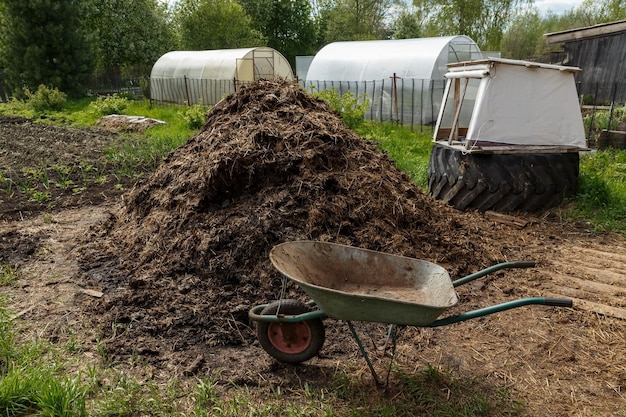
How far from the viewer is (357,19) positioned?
1406 inches

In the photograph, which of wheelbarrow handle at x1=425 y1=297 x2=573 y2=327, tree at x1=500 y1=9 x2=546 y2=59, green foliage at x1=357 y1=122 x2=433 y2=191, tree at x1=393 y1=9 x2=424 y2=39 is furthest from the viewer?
tree at x1=393 y1=9 x2=424 y2=39

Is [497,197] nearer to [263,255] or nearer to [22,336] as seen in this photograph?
[263,255]

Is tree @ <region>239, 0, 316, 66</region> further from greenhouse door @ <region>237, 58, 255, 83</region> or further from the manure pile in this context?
the manure pile

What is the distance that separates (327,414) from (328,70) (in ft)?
42.7

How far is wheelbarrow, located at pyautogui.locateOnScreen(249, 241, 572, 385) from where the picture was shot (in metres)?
2.30

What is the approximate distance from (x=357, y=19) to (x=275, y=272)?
3588cm

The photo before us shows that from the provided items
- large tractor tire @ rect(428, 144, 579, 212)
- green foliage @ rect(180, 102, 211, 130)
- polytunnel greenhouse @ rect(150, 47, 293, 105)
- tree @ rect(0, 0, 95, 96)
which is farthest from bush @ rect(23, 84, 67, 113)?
large tractor tire @ rect(428, 144, 579, 212)

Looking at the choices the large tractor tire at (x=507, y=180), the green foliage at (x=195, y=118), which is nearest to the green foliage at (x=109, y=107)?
the green foliage at (x=195, y=118)

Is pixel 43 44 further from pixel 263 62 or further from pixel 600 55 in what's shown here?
pixel 600 55

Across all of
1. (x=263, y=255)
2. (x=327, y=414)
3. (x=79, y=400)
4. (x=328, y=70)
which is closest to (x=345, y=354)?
(x=327, y=414)

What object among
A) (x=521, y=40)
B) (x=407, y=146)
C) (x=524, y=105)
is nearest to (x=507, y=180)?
(x=524, y=105)

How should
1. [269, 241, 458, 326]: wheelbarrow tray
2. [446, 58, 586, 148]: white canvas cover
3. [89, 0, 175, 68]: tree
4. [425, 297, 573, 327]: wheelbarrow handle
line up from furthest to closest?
[89, 0, 175, 68]: tree < [446, 58, 586, 148]: white canvas cover < [269, 241, 458, 326]: wheelbarrow tray < [425, 297, 573, 327]: wheelbarrow handle

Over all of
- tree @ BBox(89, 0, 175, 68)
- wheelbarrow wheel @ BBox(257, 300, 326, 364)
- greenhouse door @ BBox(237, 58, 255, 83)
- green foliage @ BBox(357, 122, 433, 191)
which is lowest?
wheelbarrow wheel @ BBox(257, 300, 326, 364)

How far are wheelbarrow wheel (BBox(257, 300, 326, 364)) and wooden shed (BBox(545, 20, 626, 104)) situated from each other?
12.9m
